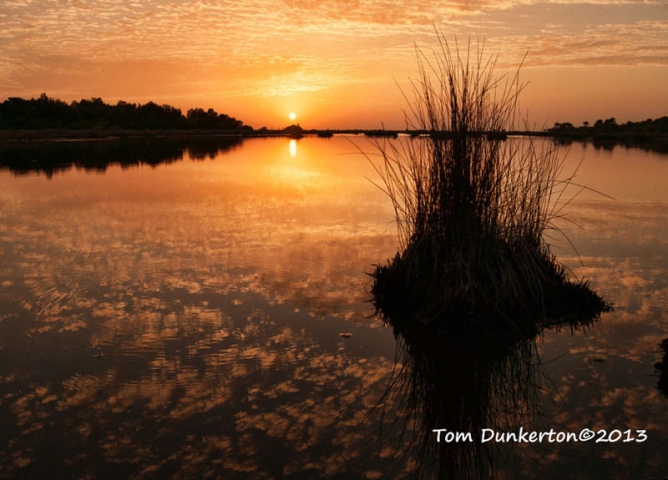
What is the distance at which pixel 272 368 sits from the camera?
3564 millimetres

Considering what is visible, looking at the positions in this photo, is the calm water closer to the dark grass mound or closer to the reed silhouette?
the reed silhouette

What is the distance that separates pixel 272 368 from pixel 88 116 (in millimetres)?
70034

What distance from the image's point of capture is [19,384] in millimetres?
3289

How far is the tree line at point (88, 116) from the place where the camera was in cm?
5942

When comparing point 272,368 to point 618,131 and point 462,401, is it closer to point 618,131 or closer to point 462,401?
point 462,401

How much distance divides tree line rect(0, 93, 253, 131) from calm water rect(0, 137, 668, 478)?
2338 inches

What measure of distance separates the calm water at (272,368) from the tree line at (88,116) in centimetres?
5940

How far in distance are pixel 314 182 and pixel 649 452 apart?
1153cm

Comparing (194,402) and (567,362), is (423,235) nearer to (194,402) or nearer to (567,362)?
(567,362)

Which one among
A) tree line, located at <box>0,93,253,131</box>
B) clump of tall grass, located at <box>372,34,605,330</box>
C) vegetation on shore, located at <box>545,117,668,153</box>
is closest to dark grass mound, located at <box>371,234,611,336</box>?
clump of tall grass, located at <box>372,34,605,330</box>

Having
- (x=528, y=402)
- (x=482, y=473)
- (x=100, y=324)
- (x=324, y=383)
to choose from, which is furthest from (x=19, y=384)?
(x=528, y=402)

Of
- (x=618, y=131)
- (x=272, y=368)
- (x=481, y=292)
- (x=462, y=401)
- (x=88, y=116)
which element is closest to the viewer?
(x=462, y=401)

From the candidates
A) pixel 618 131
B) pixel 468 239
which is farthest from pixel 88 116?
pixel 468 239

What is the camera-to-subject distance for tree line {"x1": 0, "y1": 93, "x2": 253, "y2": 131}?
59.4 m
